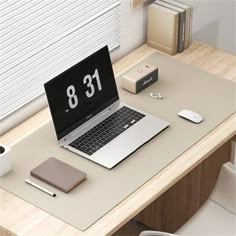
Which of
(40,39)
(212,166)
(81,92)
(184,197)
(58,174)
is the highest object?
(40,39)

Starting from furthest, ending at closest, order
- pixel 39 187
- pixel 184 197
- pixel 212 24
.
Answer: pixel 212 24
pixel 184 197
pixel 39 187

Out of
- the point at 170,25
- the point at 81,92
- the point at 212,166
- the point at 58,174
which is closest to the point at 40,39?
the point at 81,92

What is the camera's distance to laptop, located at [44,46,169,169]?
343 centimetres

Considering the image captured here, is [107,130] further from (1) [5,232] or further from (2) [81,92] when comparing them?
(1) [5,232]

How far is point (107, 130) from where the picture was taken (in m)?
3.58

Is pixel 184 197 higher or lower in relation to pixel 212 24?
lower

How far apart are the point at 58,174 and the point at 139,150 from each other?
0.35 m

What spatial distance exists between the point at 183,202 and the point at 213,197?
59 centimetres

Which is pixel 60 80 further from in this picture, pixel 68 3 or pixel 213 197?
pixel 213 197

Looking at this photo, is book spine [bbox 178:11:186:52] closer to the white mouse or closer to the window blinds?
the window blinds

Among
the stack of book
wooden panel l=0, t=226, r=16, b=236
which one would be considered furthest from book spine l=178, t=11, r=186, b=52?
wooden panel l=0, t=226, r=16, b=236

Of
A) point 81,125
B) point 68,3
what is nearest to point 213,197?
point 81,125

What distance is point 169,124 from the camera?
11.9ft

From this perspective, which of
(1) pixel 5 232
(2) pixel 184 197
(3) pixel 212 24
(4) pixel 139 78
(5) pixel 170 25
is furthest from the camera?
(3) pixel 212 24
